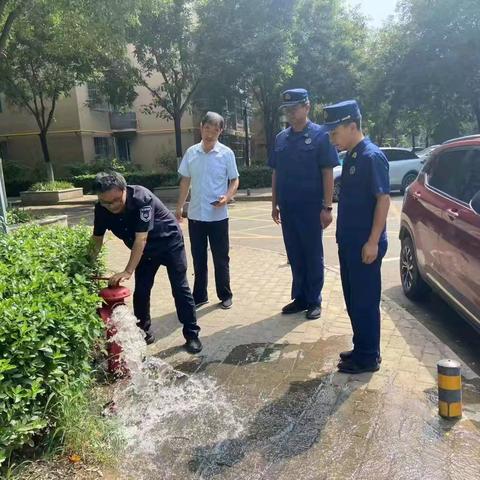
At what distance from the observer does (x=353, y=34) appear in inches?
957

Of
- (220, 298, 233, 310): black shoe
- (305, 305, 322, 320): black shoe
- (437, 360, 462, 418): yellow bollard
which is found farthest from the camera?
(220, 298, 233, 310): black shoe

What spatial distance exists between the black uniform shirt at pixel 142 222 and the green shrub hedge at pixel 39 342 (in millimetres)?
465

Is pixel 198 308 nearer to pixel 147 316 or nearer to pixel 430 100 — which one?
pixel 147 316

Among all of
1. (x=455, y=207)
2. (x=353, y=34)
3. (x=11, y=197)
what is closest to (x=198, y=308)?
(x=455, y=207)

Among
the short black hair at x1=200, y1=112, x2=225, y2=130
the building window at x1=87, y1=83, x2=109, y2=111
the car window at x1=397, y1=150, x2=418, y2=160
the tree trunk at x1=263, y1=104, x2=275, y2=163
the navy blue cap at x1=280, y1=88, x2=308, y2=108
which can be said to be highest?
the building window at x1=87, y1=83, x2=109, y2=111

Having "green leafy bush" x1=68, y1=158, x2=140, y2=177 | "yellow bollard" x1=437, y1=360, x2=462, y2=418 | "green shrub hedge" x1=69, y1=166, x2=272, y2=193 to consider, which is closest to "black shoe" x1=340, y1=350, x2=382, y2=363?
"yellow bollard" x1=437, y1=360, x2=462, y2=418

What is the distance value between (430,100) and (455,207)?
21.1 metres

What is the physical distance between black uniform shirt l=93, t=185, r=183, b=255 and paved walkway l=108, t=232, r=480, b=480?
0.92 metres

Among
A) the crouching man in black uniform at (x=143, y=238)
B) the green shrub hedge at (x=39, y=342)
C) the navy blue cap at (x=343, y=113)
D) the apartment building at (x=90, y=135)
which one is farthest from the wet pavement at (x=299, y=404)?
the apartment building at (x=90, y=135)

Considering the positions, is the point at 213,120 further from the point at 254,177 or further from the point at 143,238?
the point at 254,177

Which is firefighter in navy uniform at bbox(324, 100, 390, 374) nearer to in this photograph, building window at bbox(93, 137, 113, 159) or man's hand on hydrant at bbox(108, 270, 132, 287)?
man's hand on hydrant at bbox(108, 270, 132, 287)

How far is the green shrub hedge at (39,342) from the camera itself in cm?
217

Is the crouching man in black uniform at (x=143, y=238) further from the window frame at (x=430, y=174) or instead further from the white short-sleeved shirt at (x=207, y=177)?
the window frame at (x=430, y=174)

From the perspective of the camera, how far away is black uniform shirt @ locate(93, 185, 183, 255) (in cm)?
352
